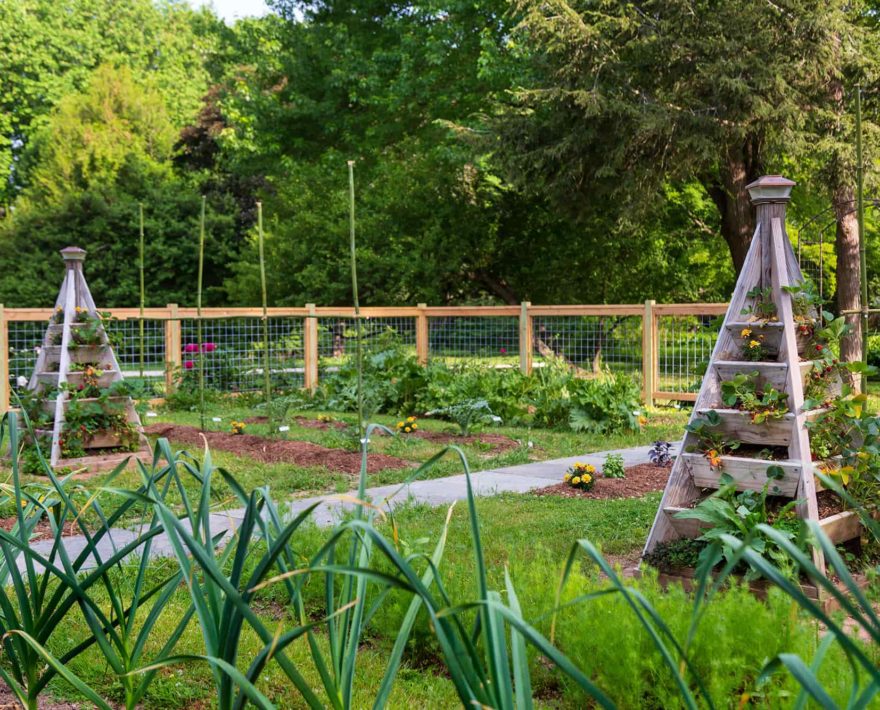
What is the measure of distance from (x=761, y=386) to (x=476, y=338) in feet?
29.1

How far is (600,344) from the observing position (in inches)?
466

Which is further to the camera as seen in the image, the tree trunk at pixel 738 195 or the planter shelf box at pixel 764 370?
the tree trunk at pixel 738 195

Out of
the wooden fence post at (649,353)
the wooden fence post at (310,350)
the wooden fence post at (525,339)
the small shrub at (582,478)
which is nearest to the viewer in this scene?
the small shrub at (582,478)

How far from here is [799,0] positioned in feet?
43.5

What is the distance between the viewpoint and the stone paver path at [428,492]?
4730 millimetres

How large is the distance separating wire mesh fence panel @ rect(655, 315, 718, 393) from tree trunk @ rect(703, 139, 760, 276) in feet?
13.6

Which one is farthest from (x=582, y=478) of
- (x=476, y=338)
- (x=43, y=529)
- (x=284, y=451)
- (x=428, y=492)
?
(x=476, y=338)

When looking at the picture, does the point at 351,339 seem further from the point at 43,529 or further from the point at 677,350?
the point at 43,529

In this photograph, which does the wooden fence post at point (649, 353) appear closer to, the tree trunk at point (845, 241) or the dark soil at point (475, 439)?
the dark soil at point (475, 439)

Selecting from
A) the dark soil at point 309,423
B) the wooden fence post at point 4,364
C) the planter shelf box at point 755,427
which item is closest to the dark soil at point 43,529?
the planter shelf box at point 755,427

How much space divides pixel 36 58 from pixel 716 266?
24.4 meters

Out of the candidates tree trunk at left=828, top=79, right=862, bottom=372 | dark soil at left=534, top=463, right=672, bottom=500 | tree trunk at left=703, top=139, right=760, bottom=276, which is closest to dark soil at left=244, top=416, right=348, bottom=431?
dark soil at left=534, top=463, right=672, bottom=500

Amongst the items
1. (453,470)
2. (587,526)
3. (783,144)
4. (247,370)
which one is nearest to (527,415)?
(453,470)

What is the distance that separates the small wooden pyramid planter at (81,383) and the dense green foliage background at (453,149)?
8.87 meters
